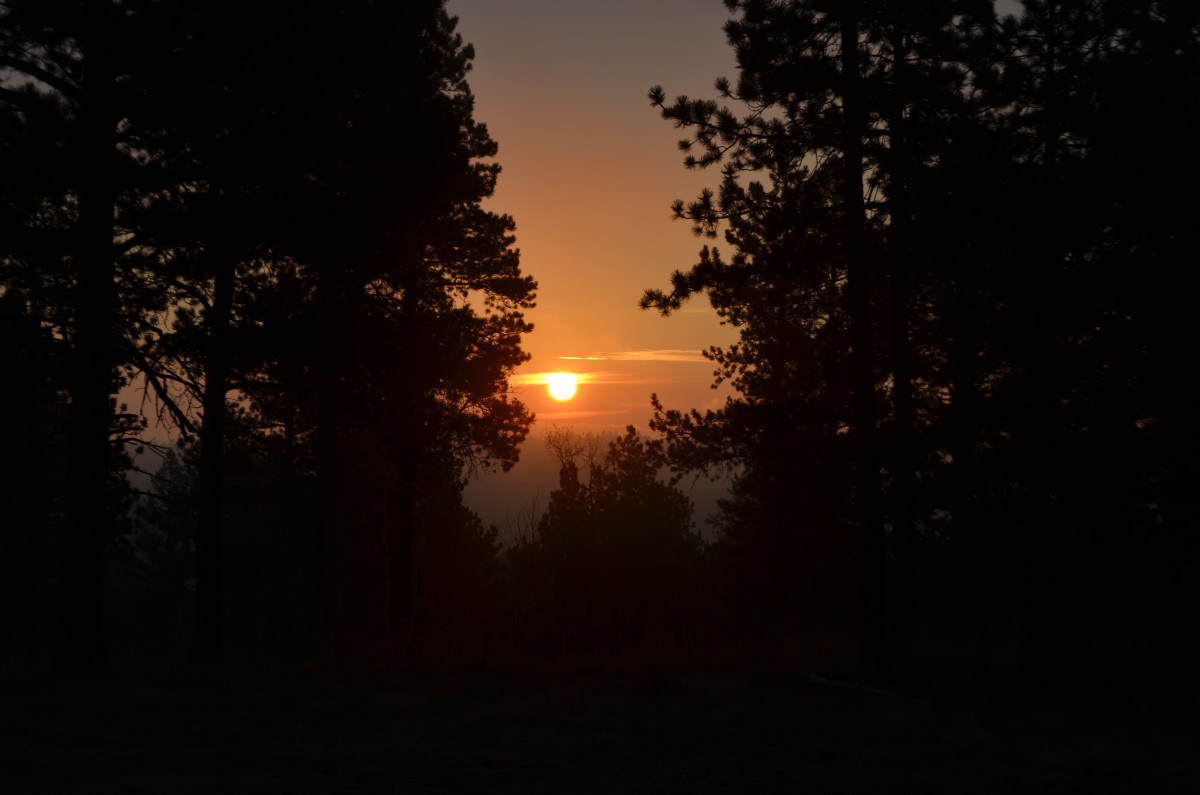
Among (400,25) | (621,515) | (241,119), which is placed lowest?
(621,515)

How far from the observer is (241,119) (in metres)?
11.9

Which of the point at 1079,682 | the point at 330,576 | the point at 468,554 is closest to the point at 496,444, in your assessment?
the point at 330,576

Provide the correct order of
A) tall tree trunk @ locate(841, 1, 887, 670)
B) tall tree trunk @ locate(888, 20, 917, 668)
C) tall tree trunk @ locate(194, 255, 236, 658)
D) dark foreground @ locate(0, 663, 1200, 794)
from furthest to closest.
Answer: tall tree trunk @ locate(194, 255, 236, 658) → tall tree trunk @ locate(888, 20, 917, 668) → tall tree trunk @ locate(841, 1, 887, 670) → dark foreground @ locate(0, 663, 1200, 794)

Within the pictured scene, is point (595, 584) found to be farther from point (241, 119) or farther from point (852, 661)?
point (241, 119)

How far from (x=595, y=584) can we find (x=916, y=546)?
27.4m

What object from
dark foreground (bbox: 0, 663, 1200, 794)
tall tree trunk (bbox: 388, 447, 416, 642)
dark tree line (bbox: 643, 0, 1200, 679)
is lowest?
dark foreground (bbox: 0, 663, 1200, 794)

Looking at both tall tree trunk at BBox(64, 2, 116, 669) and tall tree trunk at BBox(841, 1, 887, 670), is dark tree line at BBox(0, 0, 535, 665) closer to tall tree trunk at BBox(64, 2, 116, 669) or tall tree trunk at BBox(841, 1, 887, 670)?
tall tree trunk at BBox(64, 2, 116, 669)

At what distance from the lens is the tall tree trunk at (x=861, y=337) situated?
Result: 13547mm

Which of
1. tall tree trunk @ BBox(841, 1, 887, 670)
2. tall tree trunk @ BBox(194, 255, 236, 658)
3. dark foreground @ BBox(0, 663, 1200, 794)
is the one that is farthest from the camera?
tall tree trunk @ BBox(194, 255, 236, 658)

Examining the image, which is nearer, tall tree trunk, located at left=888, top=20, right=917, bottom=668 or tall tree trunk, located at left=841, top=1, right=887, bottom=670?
tall tree trunk, located at left=841, top=1, right=887, bottom=670

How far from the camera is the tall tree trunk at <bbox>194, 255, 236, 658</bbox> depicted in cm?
1474

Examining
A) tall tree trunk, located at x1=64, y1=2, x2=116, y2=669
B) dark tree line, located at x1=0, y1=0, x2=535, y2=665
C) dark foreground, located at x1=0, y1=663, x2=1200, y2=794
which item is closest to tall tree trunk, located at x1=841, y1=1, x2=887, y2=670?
dark foreground, located at x1=0, y1=663, x2=1200, y2=794

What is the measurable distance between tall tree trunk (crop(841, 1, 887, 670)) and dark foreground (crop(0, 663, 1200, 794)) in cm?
208

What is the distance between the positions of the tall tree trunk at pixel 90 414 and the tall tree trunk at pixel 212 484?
236 centimetres
